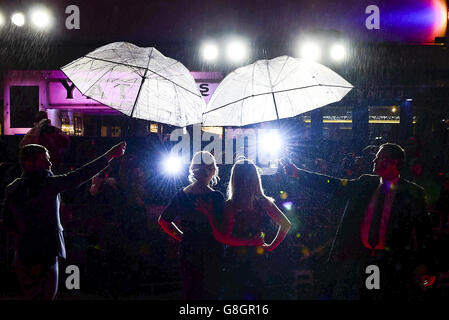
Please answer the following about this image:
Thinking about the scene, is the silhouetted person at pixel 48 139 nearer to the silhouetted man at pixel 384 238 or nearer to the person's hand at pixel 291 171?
the person's hand at pixel 291 171

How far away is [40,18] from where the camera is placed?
10969 mm

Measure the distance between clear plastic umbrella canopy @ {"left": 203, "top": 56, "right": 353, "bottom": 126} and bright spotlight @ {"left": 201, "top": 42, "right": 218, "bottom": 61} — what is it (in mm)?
6414

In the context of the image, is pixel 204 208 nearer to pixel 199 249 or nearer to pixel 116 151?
pixel 199 249

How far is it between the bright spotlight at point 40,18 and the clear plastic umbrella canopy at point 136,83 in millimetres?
8167

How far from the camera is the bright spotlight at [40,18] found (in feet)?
35.8

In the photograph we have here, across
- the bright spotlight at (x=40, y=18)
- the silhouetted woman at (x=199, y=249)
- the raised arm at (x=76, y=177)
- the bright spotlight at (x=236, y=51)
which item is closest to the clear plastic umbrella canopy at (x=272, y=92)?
the silhouetted woman at (x=199, y=249)

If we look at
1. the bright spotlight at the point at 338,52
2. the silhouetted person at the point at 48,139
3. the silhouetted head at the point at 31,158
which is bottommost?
the silhouetted head at the point at 31,158

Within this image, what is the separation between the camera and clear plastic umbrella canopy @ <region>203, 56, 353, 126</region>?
428 centimetres

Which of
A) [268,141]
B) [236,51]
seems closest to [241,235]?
[268,141]

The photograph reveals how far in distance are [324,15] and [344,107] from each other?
281cm

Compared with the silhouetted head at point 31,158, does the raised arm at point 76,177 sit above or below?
below

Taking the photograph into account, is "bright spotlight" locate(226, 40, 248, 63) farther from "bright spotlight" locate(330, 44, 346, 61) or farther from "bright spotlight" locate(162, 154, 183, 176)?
"bright spotlight" locate(162, 154, 183, 176)

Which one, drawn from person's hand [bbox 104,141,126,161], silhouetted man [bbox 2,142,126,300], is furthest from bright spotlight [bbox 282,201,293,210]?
silhouetted man [bbox 2,142,126,300]

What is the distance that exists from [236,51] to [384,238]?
8142 millimetres
